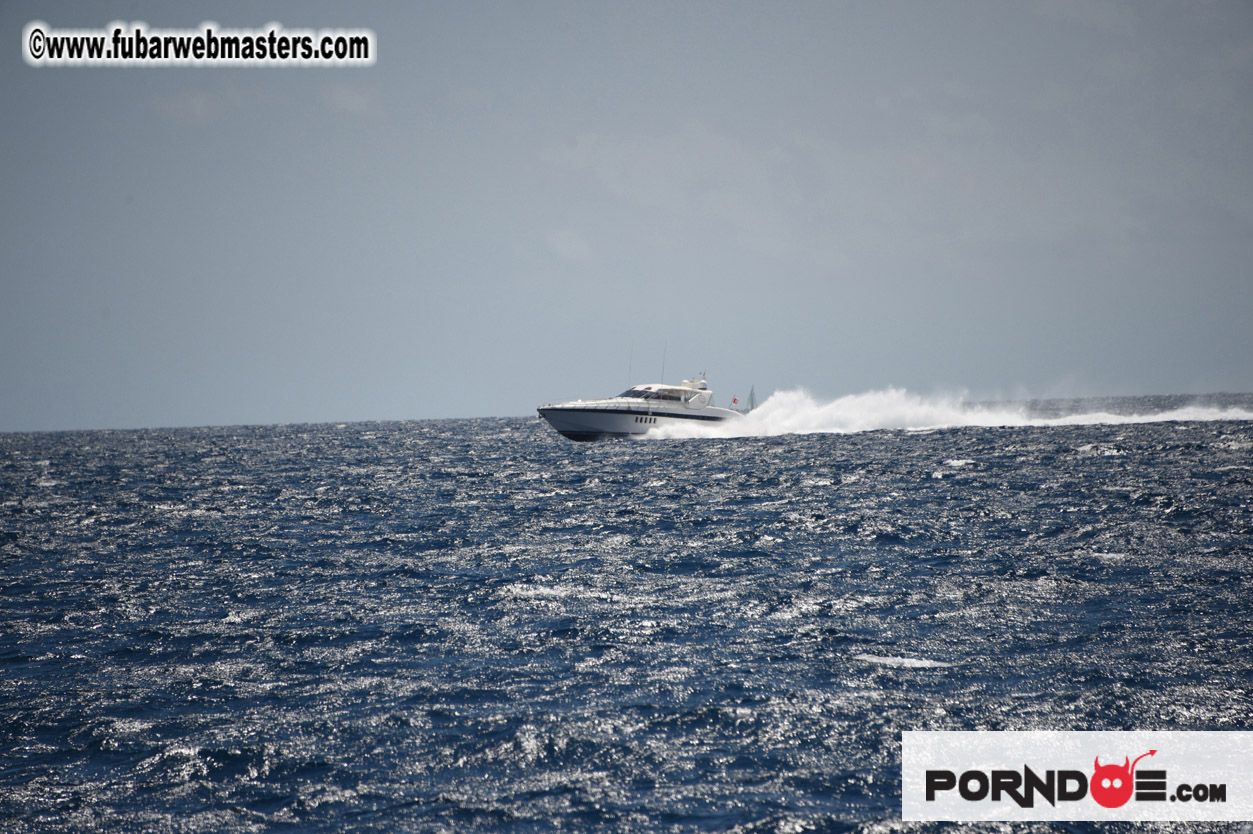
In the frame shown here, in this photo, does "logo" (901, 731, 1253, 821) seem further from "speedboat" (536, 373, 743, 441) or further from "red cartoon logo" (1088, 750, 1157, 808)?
"speedboat" (536, 373, 743, 441)

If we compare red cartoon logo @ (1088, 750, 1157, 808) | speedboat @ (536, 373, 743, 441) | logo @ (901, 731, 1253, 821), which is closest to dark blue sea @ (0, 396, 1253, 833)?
logo @ (901, 731, 1253, 821)

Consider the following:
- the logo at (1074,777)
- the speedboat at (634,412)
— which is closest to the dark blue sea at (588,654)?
the logo at (1074,777)

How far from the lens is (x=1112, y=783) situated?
7.24 meters

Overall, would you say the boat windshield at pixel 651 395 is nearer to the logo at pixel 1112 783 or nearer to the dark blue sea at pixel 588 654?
the dark blue sea at pixel 588 654

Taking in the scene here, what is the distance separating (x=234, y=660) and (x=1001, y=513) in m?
20.1

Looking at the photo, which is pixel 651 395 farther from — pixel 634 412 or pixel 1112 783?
pixel 1112 783

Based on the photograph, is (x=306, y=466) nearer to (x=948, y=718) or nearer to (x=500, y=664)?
(x=500, y=664)

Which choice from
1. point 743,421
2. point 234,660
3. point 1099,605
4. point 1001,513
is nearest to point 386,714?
point 234,660

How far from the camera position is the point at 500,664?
34.7ft

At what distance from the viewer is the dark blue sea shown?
7191 mm

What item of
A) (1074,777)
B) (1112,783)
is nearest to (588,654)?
(1074,777)

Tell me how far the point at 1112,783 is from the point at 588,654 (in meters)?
6.18

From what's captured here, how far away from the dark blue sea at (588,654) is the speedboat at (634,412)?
26.5m

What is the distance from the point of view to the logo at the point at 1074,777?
270 inches
